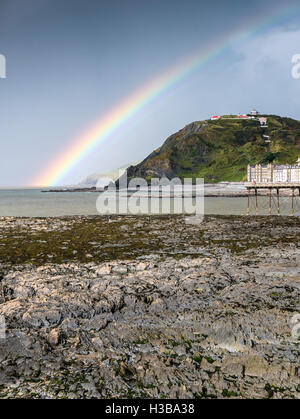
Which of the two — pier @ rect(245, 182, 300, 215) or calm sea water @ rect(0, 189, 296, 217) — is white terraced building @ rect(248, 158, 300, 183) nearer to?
pier @ rect(245, 182, 300, 215)

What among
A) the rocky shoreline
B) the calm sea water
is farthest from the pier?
the rocky shoreline

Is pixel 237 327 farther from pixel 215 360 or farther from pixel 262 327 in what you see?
pixel 215 360

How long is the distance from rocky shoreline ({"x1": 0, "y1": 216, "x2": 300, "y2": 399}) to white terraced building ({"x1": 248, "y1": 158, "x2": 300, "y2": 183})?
151m

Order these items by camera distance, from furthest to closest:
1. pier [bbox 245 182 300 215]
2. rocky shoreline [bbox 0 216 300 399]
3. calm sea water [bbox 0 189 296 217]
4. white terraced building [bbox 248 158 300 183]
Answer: white terraced building [bbox 248 158 300 183], calm sea water [bbox 0 189 296 217], pier [bbox 245 182 300 215], rocky shoreline [bbox 0 216 300 399]

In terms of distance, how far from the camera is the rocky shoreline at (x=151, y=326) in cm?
736

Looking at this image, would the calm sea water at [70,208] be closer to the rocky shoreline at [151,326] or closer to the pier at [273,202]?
the pier at [273,202]

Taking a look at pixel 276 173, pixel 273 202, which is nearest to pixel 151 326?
pixel 273 202

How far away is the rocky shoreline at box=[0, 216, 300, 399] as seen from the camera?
7363 millimetres

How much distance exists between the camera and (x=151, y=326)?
10.0m

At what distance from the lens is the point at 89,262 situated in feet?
59.3

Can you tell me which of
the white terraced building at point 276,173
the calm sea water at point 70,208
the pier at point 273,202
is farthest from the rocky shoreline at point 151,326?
the white terraced building at point 276,173

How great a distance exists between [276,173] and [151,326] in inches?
7625
